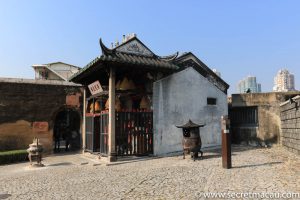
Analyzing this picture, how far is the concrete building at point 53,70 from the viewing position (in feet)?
103

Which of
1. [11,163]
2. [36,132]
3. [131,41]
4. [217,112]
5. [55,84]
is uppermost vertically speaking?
[131,41]

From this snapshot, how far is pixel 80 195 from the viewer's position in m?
6.63

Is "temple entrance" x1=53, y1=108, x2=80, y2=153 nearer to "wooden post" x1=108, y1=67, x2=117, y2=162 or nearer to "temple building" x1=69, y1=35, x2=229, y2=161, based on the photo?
"temple building" x1=69, y1=35, x2=229, y2=161

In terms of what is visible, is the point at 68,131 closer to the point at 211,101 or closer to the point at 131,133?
the point at 131,133

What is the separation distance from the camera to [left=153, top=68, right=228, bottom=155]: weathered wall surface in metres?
12.7

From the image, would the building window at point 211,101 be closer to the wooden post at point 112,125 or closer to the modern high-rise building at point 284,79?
the wooden post at point 112,125

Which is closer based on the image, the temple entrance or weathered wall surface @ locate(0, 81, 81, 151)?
weathered wall surface @ locate(0, 81, 81, 151)

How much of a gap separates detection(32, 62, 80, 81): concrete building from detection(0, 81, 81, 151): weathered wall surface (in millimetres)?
15310

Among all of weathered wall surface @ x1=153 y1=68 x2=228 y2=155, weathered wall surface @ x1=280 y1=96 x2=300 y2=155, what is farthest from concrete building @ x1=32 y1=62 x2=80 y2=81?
weathered wall surface @ x1=280 y1=96 x2=300 y2=155

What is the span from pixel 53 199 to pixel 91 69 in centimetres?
669

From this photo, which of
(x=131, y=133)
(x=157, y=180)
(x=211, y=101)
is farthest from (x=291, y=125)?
(x=157, y=180)

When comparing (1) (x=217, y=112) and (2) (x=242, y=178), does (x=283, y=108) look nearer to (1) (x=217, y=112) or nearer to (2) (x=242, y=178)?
(1) (x=217, y=112)

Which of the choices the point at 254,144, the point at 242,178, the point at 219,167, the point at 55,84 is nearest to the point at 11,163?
the point at 55,84

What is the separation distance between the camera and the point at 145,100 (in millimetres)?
13016
